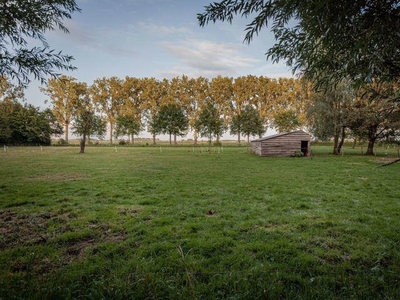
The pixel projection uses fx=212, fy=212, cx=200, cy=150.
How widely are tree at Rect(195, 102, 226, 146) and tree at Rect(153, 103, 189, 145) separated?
198 inches

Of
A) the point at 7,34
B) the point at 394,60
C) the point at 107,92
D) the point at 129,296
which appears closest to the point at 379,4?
the point at 394,60

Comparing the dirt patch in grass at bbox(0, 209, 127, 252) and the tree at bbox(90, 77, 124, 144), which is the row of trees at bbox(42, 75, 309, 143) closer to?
the tree at bbox(90, 77, 124, 144)

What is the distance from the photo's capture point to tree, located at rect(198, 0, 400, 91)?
258cm

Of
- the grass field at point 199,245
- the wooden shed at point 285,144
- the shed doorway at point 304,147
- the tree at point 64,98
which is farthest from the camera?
the tree at point 64,98

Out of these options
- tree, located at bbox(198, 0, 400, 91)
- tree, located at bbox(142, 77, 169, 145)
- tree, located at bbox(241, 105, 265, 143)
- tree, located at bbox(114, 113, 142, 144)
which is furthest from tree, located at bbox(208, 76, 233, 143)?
tree, located at bbox(198, 0, 400, 91)

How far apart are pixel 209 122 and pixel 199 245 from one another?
53.1 meters

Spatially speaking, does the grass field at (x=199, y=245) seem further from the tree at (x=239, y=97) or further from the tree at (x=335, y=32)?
the tree at (x=239, y=97)

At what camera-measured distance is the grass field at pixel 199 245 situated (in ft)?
10.5

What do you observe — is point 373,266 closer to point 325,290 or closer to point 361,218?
point 325,290

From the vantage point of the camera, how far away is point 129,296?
119 inches

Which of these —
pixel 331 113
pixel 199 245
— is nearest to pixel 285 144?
pixel 331 113

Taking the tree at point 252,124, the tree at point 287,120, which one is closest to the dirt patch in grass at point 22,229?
the tree at point 252,124

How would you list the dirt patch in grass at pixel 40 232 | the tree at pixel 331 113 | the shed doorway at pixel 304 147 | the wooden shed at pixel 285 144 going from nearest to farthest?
the dirt patch in grass at pixel 40 232 → the tree at pixel 331 113 → the wooden shed at pixel 285 144 → the shed doorway at pixel 304 147

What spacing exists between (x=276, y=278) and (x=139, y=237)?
122 inches
